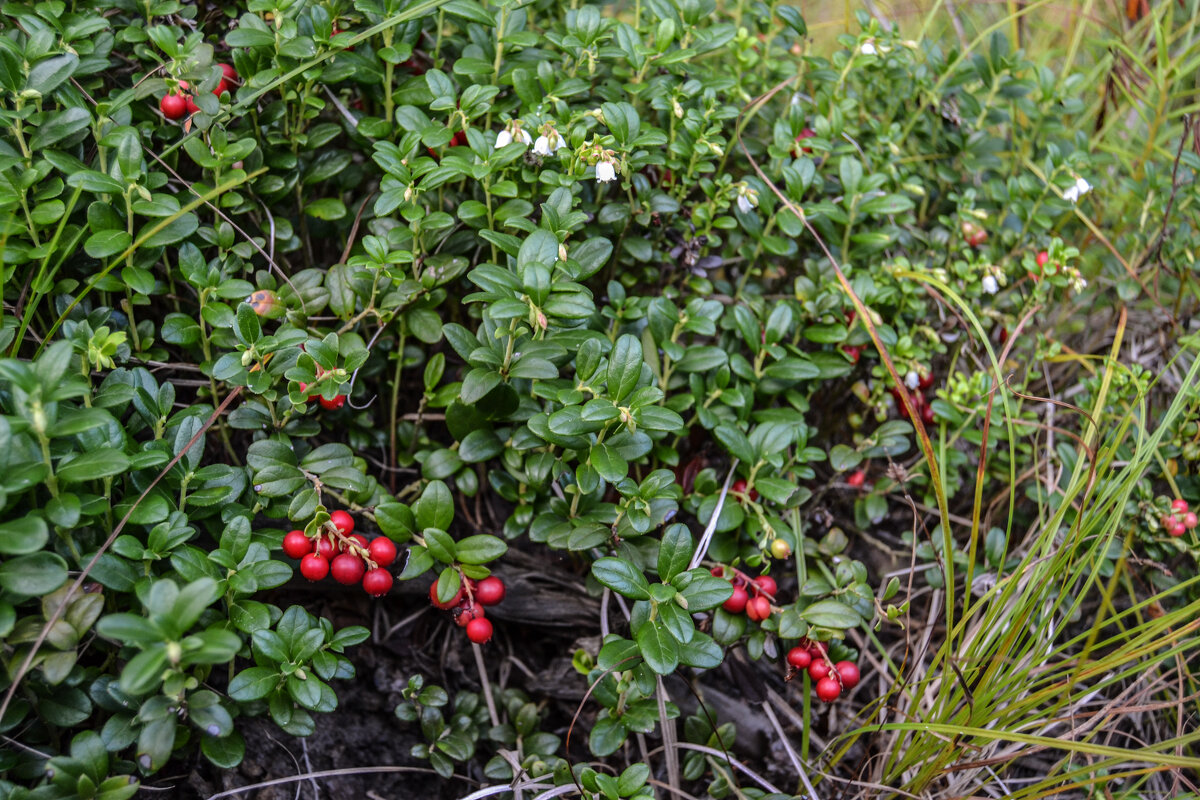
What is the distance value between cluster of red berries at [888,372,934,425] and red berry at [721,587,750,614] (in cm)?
88

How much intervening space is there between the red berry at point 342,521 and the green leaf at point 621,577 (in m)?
0.55

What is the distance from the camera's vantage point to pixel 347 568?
1754mm

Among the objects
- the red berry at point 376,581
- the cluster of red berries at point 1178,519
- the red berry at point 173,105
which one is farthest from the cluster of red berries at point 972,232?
the red berry at point 173,105

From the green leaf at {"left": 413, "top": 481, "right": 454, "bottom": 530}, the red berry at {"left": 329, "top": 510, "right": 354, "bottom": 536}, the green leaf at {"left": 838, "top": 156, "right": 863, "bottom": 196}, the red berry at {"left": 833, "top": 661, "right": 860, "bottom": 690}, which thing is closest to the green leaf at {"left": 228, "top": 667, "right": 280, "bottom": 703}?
the red berry at {"left": 329, "top": 510, "right": 354, "bottom": 536}

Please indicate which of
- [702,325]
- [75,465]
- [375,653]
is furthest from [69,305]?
[702,325]

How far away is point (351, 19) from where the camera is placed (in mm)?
2145

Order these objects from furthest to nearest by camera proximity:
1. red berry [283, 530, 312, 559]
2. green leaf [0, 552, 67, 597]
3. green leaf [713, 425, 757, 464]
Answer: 1. green leaf [713, 425, 757, 464]
2. red berry [283, 530, 312, 559]
3. green leaf [0, 552, 67, 597]

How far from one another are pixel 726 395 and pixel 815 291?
481 millimetres

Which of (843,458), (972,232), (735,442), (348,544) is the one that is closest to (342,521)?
(348,544)

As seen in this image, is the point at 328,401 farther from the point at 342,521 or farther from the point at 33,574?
the point at 33,574

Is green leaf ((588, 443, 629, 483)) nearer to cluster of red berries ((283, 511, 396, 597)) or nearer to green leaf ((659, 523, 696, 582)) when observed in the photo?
green leaf ((659, 523, 696, 582))

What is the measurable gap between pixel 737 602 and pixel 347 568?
2.97 ft

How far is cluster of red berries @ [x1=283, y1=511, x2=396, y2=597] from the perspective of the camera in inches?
68.3

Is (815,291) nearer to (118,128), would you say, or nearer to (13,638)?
(118,128)
